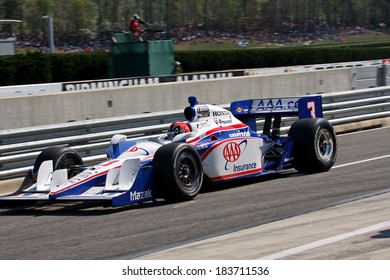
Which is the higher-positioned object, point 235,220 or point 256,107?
point 256,107

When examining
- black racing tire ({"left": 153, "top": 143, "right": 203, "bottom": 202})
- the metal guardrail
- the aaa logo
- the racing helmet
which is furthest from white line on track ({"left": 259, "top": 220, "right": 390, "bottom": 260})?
the metal guardrail

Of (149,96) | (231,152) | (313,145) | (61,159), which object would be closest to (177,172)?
(231,152)

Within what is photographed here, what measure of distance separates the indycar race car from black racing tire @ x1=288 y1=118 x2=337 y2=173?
14mm

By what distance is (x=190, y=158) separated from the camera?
9812 millimetres

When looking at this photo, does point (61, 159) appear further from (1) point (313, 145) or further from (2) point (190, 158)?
(1) point (313, 145)

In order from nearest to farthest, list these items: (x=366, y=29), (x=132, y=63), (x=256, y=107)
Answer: (x=256, y=107), (x=132, y=63), (x=366, y=29)

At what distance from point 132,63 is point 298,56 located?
17.4m

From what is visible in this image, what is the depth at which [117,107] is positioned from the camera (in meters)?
16.3

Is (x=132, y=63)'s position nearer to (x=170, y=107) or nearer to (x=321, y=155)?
(x=170, y=107)

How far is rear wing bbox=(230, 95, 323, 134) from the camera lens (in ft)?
39.7

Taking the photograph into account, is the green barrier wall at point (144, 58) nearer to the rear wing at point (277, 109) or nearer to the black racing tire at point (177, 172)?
the rear wing at point (277, 109)

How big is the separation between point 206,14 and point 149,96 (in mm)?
70399

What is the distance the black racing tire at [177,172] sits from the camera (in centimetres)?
942

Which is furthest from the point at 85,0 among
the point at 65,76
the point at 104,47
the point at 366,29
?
the point at 65,76
